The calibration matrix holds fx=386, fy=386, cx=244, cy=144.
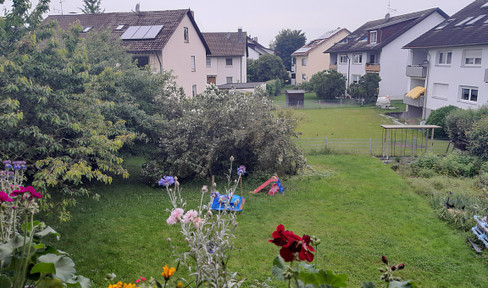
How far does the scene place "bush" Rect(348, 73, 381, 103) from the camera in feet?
125

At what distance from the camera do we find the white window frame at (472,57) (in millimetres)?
24072

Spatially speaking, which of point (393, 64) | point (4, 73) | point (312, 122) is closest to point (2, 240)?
point (4, 73)

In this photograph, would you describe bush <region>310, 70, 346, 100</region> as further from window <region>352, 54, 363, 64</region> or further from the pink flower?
the pink flower

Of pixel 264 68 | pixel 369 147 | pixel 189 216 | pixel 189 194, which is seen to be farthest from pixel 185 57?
pixel 264 68

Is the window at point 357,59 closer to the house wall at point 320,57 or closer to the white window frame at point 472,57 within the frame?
the house wall at point 320,57

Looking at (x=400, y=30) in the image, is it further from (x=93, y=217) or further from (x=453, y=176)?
(x=93, y=217)

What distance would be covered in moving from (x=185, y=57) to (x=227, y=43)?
1913 cm

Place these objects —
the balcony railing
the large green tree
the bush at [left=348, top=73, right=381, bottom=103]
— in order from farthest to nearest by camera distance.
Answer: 1. the large green tree
2. the bush at [left=348, top=73, right=381, bottom=103]
3. the balcony railing

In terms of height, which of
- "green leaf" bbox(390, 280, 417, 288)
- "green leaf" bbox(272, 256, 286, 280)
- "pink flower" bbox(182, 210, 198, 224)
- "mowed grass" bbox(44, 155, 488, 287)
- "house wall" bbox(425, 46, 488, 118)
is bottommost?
"mowed grass" bbox(44, 155, 488, 287)

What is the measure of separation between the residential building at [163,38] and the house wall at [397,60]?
60.8 ft

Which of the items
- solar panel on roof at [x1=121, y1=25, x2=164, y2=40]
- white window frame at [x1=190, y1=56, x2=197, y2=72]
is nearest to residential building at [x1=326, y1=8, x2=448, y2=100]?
white window frame at [x1=190, y1=56, x2=197, y2=72]

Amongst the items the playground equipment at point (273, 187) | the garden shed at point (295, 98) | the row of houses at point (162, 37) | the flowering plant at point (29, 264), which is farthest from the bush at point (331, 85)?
the flowering plant at point (29, 264)

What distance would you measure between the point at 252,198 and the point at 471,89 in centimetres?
1903

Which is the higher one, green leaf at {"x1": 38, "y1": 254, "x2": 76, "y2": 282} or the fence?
green leaf at {"x1": 38, "y1": 254, "x2": 76, "y2": 282}
